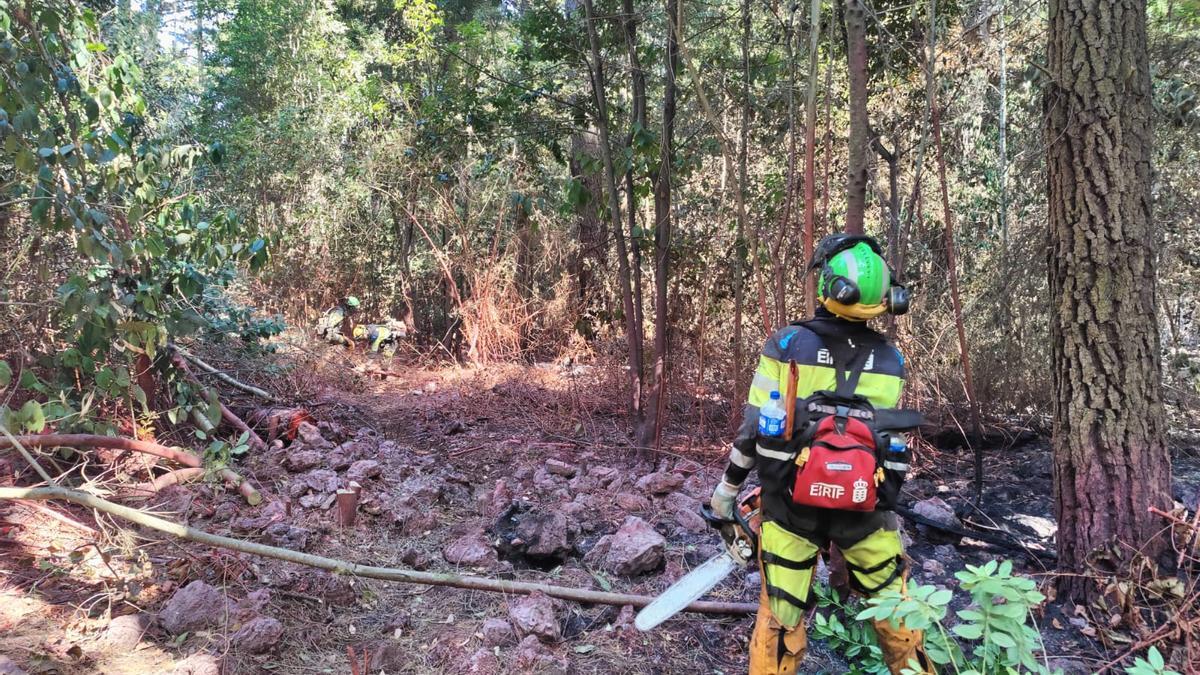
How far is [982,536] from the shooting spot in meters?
4.02

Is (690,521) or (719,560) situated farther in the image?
(690,521)

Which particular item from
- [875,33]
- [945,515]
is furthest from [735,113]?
[945,515]

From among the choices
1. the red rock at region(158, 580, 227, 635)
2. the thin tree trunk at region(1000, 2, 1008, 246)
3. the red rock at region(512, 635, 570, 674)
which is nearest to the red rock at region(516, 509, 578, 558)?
the red rock at region(512, 635, 570, 674)

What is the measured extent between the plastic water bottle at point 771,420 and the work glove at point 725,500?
0.32 meters

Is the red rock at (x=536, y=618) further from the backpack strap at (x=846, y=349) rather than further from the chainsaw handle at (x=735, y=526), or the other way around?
the backpack strap at (x=846, y=349)

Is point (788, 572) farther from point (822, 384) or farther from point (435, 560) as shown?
point (435, 560)

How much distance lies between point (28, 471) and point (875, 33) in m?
6.25

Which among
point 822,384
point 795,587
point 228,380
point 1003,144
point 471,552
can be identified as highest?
point 1003,144

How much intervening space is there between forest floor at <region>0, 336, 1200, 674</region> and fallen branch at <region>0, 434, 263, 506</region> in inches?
3.9

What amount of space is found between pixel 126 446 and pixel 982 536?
4800 millimetres

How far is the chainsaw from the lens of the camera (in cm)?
267

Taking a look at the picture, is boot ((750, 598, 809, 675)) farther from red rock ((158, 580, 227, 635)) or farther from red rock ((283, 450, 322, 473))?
red rock ((283, 450, 322, 473))

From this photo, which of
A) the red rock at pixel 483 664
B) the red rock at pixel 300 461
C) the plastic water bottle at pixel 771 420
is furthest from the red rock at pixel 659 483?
the plastic water bottle at pixel 771 420

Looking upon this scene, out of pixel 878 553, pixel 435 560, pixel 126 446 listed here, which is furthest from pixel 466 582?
pixel 126 446
